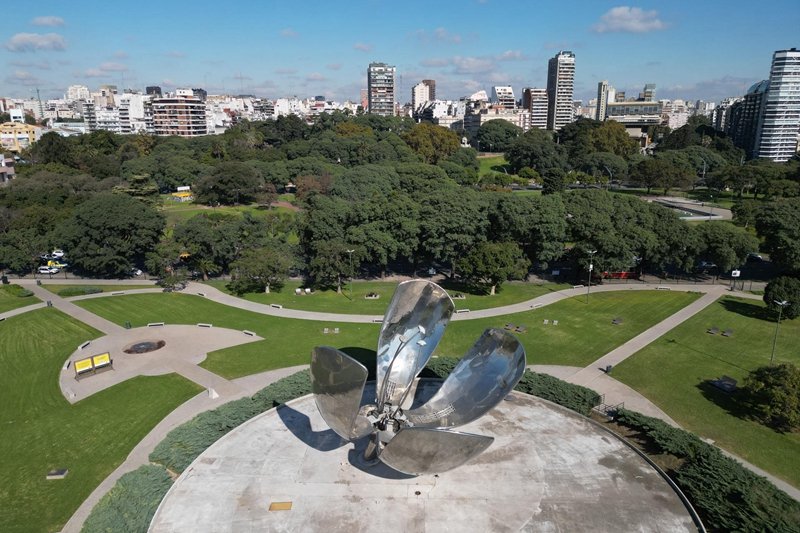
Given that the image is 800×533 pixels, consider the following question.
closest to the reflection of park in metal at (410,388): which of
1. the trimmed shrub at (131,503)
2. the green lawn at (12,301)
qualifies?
the trimmed shrub at (131,503)

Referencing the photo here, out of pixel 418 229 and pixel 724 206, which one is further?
pixel 724 206

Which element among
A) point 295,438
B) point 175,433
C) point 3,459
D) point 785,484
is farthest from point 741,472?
point 3,459

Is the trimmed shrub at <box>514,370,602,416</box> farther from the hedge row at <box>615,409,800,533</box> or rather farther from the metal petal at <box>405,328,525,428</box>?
the metal petal at <box>405,328,525,428</box>

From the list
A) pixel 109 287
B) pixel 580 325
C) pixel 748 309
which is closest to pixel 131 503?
pixel 580 325

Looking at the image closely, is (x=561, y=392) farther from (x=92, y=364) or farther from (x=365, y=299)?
(x=92, y=364)

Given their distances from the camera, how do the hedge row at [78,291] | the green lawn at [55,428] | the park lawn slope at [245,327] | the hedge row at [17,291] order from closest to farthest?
the green lawn at [55,428] < the park lawn slope at [245,327] < the hedge row at [17,291] < the hedge row at [78,291]

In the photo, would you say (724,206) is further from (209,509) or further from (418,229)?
(209,509)

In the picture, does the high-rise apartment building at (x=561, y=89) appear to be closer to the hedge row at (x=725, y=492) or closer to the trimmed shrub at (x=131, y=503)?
the hedge row at (x=725, y=492)
